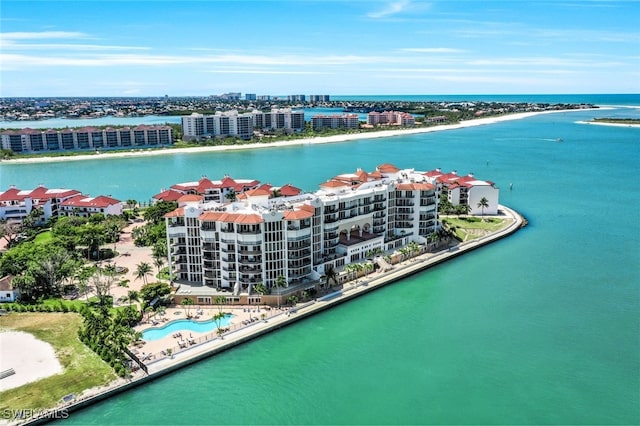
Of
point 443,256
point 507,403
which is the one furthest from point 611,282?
point 507,403

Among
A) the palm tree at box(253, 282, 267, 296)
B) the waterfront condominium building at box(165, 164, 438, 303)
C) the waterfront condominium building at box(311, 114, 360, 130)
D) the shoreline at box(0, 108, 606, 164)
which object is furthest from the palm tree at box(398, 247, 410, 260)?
the waterfront condominium building at box(311, 114, 360, 130)

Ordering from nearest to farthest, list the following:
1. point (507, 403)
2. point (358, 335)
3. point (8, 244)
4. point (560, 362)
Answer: point (507, 403)
point (560, 362)
point (358, 335)
point (8, 244)

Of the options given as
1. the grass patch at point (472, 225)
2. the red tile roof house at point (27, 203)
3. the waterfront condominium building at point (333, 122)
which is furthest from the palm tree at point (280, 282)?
the waterfront condominium building at point (333, 122)

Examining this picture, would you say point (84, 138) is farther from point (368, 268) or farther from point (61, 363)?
point (61, 363)

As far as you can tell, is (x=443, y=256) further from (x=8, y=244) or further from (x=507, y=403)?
(x=8, y=244)

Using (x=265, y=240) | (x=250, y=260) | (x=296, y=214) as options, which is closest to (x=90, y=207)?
(x=250, y=260)

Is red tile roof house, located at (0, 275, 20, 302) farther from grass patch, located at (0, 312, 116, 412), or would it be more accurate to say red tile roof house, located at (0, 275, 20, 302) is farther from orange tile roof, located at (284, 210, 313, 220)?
orange tile roof, located at (284, 210, 313, 220)

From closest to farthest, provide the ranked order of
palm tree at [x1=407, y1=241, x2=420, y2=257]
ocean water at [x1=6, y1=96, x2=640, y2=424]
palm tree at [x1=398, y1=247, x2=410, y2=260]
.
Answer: ocean water at [x1=6, y1=96, x2=640, y2=424], palm tree at [x1=398, y1=247, x2=410, y2=260], palm tree at [x1=407, y1=241, x2=420, y2=257]
